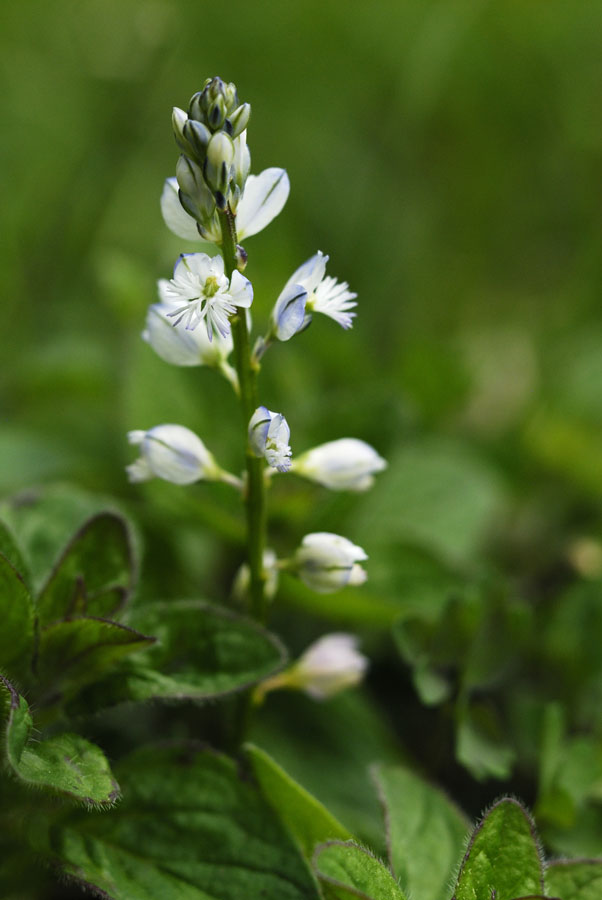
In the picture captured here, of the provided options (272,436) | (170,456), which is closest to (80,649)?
(170,456)

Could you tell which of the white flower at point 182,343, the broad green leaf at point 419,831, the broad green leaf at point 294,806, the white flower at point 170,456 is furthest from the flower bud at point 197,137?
the broad green leaf at point 419,831

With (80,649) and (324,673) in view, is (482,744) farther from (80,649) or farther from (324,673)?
(80,649)

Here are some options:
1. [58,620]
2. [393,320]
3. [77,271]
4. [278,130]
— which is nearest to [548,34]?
[278,130]

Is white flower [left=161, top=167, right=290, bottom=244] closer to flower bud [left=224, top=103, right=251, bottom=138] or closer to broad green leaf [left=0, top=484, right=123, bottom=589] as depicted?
flower bud [left=224, top=103, right=251, bottom=138]

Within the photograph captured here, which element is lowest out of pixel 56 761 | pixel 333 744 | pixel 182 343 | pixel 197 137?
pixel 333 744

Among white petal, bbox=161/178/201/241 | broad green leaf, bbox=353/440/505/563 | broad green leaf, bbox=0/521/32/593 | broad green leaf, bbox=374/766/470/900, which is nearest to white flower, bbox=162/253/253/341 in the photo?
white petal, bbox=161/178/201/241

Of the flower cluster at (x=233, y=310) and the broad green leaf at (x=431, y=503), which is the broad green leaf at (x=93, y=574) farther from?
the broad green leaf at (x=431, y=503)

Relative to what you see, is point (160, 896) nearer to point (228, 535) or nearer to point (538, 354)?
point (228, 535)
